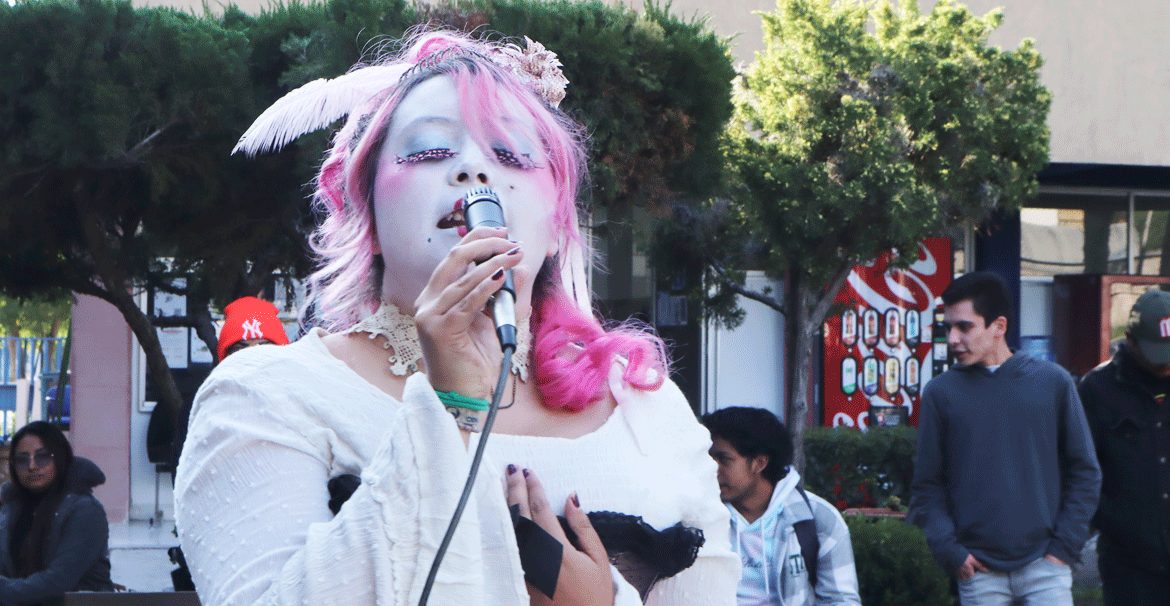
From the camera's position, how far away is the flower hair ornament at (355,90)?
1584 millimetres

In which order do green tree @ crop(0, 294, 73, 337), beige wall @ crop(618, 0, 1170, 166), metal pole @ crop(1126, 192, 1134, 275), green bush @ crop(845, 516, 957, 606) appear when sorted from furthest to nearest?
green tree @ crop(0, 294, 73, 337), metal pole @ crop(1126, 192, 1134, 275), beige wall @ crop(618, 0, 1170, 166), green bush @ crop(845, 516, 957, 606)

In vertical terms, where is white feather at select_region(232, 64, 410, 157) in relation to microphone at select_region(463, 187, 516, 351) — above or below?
above

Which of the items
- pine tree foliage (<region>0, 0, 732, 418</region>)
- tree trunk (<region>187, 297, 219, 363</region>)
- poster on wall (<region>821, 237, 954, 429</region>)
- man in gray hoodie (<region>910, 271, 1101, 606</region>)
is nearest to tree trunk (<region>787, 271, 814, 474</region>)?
poster on wall (<region>821, 237, 954, 429</region>)

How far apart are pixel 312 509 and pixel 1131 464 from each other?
381 cm

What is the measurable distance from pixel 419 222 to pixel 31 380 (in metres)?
15.3

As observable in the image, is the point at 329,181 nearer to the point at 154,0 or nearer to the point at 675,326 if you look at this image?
the point at 154,0

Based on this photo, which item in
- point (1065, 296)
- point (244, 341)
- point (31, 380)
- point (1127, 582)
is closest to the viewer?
point (1127, 582)

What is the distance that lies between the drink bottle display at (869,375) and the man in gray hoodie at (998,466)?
7.96 metres

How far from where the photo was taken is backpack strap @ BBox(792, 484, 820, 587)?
3.39 m

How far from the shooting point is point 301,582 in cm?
113

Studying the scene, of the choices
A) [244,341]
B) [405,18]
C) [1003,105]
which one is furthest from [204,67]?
[1003,105]

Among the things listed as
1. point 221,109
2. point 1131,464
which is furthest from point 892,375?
point 221,109

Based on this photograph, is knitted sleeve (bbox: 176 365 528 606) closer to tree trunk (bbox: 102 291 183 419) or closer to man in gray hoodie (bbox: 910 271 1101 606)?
man in gray hoodie (bbox: 910 271 1101 606)

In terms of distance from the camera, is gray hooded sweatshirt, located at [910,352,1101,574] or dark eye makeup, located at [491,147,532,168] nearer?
dark eye makeup, located at [491,147,532,168]
